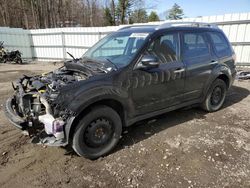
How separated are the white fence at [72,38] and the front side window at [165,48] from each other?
24.5 ft

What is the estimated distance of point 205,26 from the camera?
15.1 ft

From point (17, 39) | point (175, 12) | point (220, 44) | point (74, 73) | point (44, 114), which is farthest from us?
point (175, 12)

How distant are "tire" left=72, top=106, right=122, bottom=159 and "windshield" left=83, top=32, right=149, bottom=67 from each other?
2.71ft

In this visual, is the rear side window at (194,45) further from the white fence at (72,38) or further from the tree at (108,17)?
the tree at (108,17)

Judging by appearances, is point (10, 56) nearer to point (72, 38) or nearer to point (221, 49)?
point (72, 38)

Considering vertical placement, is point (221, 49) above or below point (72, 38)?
below

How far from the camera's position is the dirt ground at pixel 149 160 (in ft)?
9.13

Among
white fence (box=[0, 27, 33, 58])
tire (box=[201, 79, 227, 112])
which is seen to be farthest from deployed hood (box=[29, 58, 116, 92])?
white fence (box=[0, 27, 33, 58])

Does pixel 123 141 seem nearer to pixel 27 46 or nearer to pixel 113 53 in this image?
pixel 113 53

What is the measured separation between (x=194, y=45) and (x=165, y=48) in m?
0.88

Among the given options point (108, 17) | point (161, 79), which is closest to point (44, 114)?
point (161, 79)

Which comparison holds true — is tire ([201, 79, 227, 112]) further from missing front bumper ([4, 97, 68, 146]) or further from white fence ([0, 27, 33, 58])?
white fence ([0, 27, 33, 58])

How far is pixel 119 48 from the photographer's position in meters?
3.90

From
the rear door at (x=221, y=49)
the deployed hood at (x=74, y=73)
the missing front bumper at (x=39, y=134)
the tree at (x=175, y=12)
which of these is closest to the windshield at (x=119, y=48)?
the deployed hood at (x=74, y=73)
